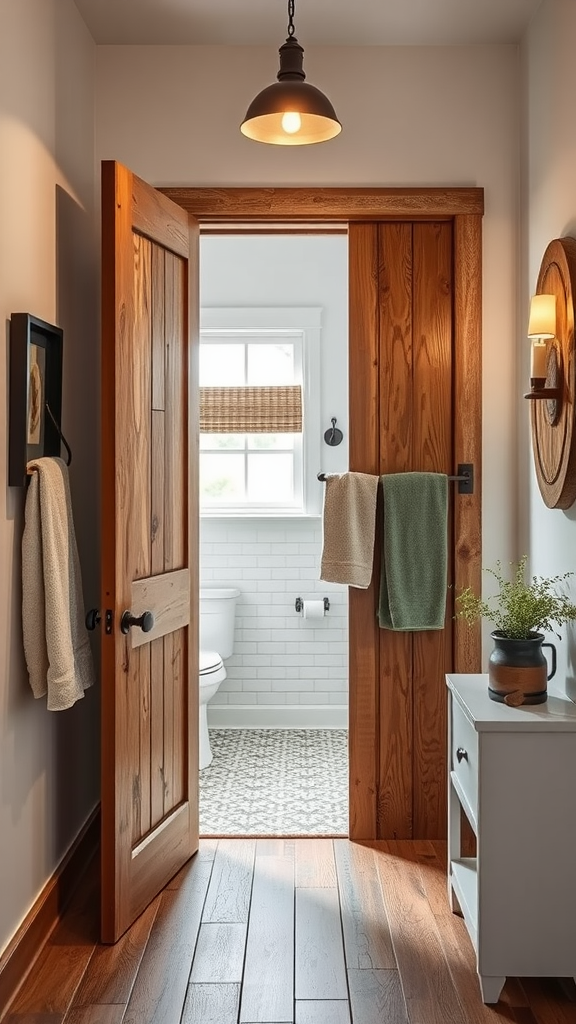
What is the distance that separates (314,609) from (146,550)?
1.89 metres

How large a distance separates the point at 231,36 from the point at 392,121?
0.60m

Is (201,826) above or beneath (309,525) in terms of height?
beneath

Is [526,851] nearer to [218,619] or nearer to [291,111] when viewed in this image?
[291,111]

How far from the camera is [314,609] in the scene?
450cm

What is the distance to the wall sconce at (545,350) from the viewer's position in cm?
247

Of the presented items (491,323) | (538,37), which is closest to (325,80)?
(538,37)

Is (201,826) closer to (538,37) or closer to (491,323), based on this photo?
(491,323)

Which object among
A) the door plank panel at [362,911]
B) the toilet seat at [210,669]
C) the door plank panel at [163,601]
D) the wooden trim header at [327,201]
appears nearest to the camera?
the door plank panel at [362,911]

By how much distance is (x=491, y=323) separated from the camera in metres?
3.16

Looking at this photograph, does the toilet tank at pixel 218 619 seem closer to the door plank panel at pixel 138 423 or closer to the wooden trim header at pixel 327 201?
the door plank panel at pixel 138 423

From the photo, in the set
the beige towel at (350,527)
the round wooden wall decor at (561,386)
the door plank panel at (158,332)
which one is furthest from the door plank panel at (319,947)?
the door plank panel at (158,332)

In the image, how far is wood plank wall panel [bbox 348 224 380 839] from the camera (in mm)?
3207

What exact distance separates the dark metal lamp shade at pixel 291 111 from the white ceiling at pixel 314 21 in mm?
602

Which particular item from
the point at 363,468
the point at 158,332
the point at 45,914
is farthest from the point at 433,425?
the point at 45,914
